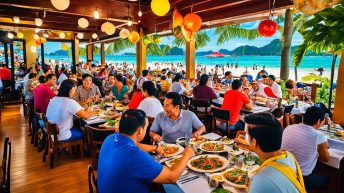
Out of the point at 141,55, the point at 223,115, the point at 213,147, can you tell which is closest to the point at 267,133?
the point at 213,147

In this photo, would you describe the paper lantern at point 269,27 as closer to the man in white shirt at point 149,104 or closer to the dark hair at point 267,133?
the man in white shirt at point 149,104

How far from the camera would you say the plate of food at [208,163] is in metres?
2.14

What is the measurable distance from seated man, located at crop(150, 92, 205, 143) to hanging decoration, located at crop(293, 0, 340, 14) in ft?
5.68

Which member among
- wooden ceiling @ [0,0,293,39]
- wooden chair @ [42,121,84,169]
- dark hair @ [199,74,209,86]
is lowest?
wooden chair @ [42,121,84,169]

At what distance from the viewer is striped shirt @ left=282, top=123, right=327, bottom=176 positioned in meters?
2.56

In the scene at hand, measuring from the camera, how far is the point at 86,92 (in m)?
5.98

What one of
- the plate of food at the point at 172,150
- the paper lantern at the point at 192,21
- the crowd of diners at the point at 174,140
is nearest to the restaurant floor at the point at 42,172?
the crowd of diners at the point at 174,140

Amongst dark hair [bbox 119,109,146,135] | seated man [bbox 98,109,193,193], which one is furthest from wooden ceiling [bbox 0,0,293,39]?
seated man [bbox 98,109,193,193]

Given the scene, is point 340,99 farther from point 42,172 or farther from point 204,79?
point 42,172

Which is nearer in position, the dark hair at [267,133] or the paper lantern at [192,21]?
the dark hair at [267,133]

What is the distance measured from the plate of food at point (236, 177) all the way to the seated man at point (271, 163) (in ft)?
1.41

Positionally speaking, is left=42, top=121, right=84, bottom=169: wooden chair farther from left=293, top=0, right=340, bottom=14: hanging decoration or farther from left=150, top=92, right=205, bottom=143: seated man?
left=293, top=0, right=340, bottom=14: hanging decoration

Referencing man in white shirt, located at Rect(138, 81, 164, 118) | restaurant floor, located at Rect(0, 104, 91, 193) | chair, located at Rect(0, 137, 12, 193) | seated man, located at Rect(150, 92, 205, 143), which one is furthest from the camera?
man in white shirt, located at Rect(138, 81, 164, 118)

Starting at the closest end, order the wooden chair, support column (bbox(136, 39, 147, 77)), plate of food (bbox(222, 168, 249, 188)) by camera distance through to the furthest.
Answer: plate of food (bbox(222, 168, 249, 188))
the wooden chair
support column (bbox(136, 39, 147, 77))
